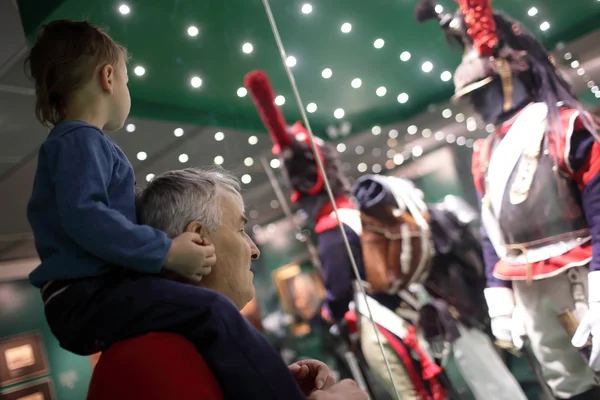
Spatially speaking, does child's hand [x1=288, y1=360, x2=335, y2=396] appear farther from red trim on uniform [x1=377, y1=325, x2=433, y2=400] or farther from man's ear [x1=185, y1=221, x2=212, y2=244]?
red trim on uniform [x1=377, y1=325, x2=433, y2=400]

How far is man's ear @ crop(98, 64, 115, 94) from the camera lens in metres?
0.98

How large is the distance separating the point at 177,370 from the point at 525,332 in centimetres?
122

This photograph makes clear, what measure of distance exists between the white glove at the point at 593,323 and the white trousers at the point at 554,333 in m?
0.02

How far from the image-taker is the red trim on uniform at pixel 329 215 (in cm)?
190

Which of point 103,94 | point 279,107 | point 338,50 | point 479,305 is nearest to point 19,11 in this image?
point 103,94

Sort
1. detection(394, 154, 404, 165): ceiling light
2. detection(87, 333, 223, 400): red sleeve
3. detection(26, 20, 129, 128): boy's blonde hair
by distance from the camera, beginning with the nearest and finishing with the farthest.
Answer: detection(87, 333, 223, 400): red sleeve, detection(26, 20, 129, 128): boy's blonde hair, detection(394, 154, 404, 165): ceiling light

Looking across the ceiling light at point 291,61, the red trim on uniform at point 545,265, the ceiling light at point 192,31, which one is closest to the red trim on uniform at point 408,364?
the red trim on uniform at point 545,265

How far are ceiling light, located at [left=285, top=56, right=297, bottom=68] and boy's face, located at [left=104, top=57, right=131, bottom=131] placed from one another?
0.87 metres

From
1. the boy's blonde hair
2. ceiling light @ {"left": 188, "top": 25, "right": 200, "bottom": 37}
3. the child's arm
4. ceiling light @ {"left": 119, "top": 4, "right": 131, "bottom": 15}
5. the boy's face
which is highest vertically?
ceiling light @ {"left": 119, "top": 4, "right": 131, "bottom": 15}

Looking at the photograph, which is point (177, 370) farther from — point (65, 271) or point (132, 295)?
point (65, 271)

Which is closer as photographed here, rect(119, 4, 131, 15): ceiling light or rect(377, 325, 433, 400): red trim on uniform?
rect(119, 4, 131, 15): ceiling light

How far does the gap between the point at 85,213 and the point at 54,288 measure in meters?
0.12

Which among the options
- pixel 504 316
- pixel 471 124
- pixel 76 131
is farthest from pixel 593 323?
pixel 76 131

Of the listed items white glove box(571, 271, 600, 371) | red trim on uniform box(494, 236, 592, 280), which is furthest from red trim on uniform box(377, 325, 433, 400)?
white glove box(571, 271, 600, 371)
